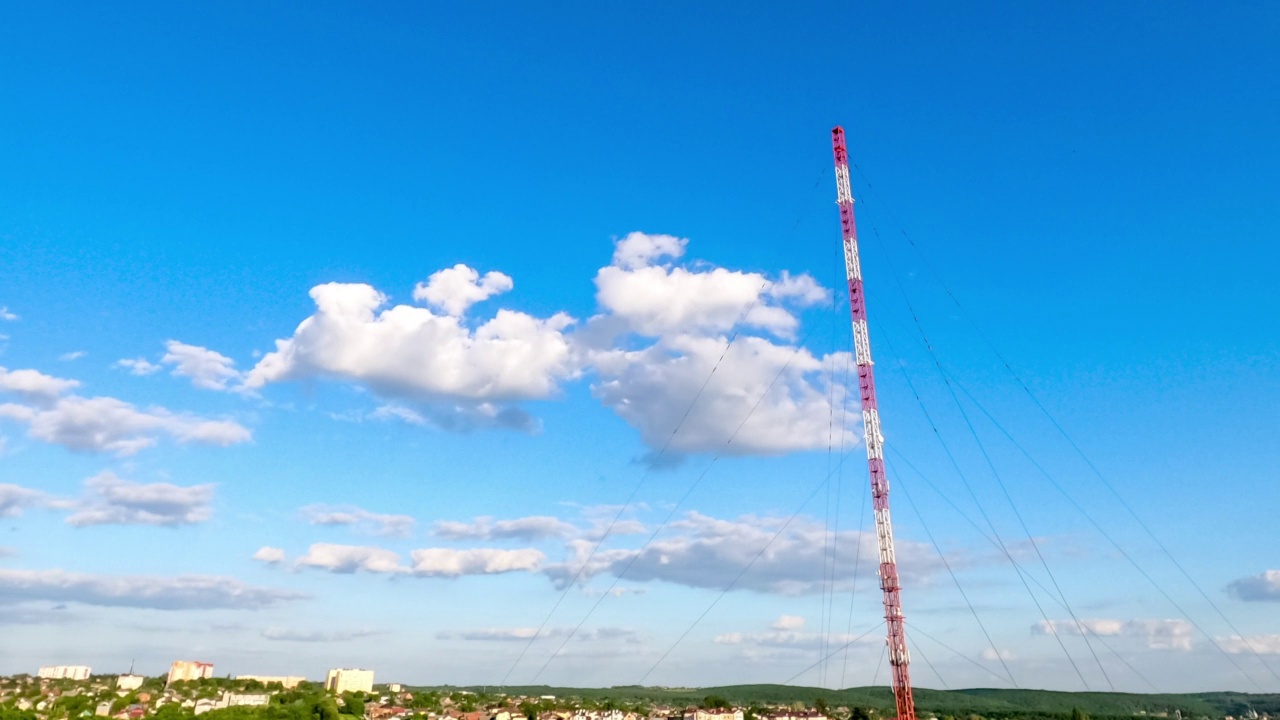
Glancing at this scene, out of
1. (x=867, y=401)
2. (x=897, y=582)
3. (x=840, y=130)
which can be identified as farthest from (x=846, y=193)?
(x=897, y=582)

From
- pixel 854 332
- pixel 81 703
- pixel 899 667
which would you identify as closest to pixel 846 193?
pixel 854 332

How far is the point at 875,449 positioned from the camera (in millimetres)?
81250

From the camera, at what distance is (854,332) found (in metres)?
84.9

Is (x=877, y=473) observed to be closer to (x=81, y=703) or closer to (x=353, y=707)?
(x=353, y=707)

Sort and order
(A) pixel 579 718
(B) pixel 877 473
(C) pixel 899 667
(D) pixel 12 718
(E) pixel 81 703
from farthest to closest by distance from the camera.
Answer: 1. (A) pixel 579 718
2. (E) pixel 81 703
3. (D) pixel 12 718
4. (B) pixel 877 473
5. (C) pixel 899 667

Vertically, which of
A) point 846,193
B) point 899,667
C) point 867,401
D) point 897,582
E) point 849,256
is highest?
point 846,193

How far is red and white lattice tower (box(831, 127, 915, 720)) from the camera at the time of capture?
7581 cm

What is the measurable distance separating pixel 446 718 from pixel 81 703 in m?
74.9

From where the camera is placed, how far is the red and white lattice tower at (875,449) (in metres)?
75.8

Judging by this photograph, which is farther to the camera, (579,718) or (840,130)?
(579,718)

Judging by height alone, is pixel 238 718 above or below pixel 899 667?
below

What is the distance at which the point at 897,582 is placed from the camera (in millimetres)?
76562

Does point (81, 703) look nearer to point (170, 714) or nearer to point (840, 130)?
point (170, 714)

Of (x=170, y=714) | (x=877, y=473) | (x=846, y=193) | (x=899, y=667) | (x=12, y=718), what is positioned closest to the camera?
(x=899, y=667)
